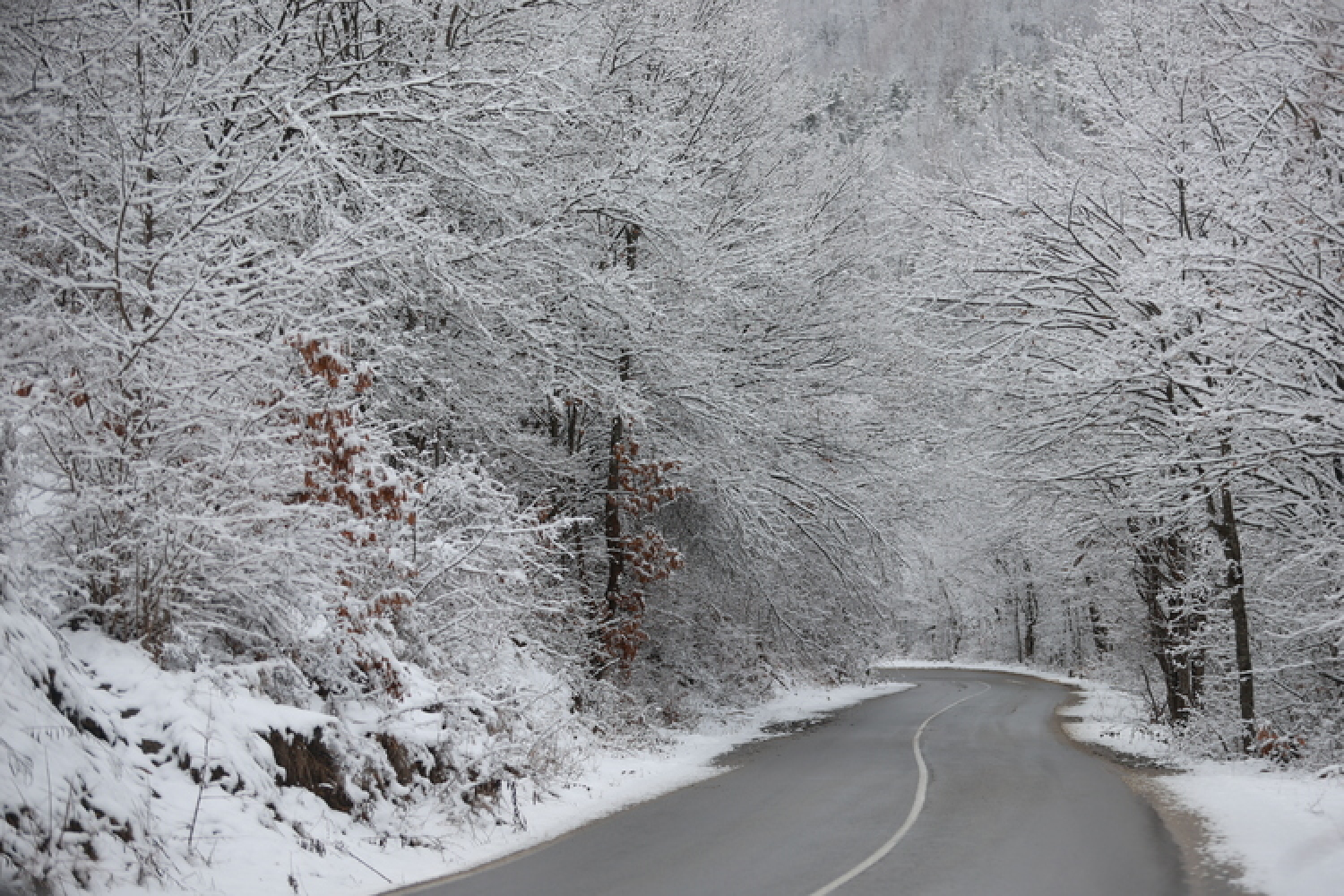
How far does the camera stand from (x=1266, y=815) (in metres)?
9.51

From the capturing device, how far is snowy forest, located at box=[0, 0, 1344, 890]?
779 centimetres

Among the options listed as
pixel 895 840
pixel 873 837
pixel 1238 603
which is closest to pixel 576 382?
pixel 873 837

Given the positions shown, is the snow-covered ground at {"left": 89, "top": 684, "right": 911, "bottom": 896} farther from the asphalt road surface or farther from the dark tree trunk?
the dark tree trunk

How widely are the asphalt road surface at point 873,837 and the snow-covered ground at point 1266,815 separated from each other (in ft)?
1.71

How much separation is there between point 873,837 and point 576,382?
7.28 metres

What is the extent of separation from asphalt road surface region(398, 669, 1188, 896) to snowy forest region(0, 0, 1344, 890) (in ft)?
5.55

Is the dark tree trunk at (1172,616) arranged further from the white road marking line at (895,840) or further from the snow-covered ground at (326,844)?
the snow-covered ground at (326,844)

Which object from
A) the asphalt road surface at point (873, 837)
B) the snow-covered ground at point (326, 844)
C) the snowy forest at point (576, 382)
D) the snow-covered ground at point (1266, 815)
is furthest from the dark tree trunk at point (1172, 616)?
the snow-covered ground at point (326, 844)

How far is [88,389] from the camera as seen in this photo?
7609 mm

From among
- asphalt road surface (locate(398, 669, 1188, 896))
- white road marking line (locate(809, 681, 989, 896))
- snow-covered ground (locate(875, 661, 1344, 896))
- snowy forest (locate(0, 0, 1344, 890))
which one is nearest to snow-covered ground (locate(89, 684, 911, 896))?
snowy forest (locate(0, 0, 1344, 890))

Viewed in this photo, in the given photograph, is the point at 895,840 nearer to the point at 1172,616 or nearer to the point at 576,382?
the point at 576,382

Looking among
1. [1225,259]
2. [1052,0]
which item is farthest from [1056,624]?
[1052,0]

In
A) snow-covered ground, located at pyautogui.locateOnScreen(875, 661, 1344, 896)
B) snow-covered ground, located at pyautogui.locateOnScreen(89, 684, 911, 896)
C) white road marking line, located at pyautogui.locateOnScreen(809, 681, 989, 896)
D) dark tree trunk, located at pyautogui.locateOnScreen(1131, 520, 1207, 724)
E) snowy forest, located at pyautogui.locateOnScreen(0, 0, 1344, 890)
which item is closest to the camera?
snow-covered ground, located at pyautogui.locateOnScreen(89, 684, 911, 896)

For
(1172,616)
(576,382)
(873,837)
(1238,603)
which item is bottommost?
(873,837)
